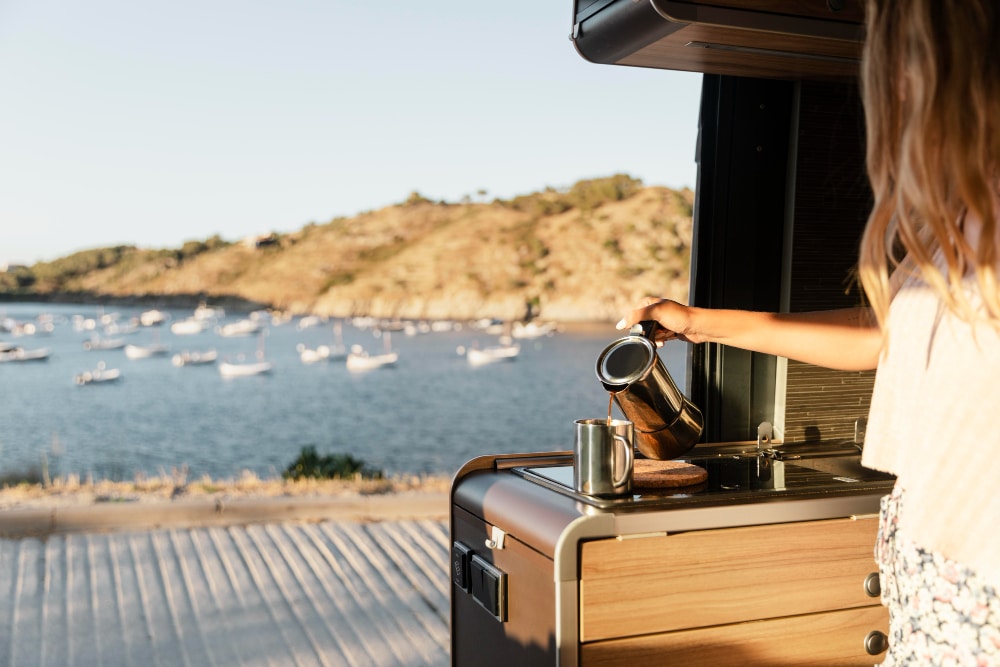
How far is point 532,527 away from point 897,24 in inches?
38.1

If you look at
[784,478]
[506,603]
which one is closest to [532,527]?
[506,603]

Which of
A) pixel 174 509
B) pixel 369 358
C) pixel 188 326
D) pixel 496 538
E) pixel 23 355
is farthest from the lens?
pixel 188 326

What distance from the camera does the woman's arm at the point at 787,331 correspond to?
4.45 feet

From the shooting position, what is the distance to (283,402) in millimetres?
37062

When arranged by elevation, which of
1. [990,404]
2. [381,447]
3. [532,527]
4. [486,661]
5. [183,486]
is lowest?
[381,447]

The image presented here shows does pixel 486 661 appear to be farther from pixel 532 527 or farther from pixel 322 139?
pixel 322 139

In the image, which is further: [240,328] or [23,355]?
[240,328]

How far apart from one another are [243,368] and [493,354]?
11.2 meters

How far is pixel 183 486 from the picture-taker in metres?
5.53

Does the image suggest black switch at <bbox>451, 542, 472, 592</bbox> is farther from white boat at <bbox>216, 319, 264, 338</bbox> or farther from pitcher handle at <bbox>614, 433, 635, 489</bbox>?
white boat at <bbox>216, 319, 264, 338</bbox>

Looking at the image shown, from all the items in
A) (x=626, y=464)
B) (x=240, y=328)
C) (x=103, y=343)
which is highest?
(x=626, y=464)

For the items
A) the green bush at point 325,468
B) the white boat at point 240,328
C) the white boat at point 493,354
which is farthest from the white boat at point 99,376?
the green bush at point 325,468

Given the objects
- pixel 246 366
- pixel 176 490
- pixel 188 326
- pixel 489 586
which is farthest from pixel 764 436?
pixel 188 326

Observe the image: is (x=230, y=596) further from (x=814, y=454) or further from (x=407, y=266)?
(x=407, y=266)
